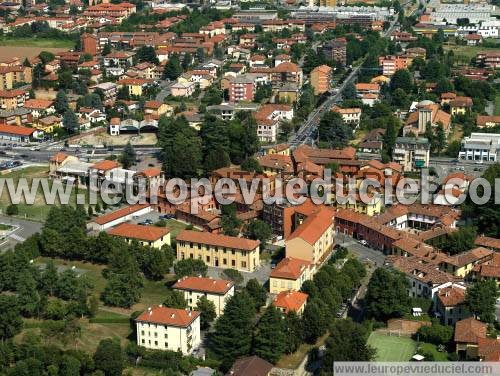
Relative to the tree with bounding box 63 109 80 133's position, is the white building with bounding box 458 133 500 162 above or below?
below

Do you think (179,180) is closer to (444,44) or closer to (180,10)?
(444,44)

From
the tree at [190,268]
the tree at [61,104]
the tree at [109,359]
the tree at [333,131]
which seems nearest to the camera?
the tree at [109,359]

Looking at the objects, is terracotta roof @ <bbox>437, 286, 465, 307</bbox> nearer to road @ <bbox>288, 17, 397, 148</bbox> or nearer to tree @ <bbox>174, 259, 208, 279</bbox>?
tree @ <bbox>174, 259, 208, 279</bbox>

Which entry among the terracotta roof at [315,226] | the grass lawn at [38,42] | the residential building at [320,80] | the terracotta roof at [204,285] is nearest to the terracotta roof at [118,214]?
the terracotta roof at [204,285]

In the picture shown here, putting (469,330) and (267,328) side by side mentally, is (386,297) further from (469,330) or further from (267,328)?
(267,328)

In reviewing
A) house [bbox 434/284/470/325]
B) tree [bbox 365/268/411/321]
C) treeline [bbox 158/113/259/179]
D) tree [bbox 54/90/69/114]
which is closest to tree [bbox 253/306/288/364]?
tree [bbox 365/268/411/321]

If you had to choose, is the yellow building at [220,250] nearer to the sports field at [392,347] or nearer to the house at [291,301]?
the house at [291,301]
